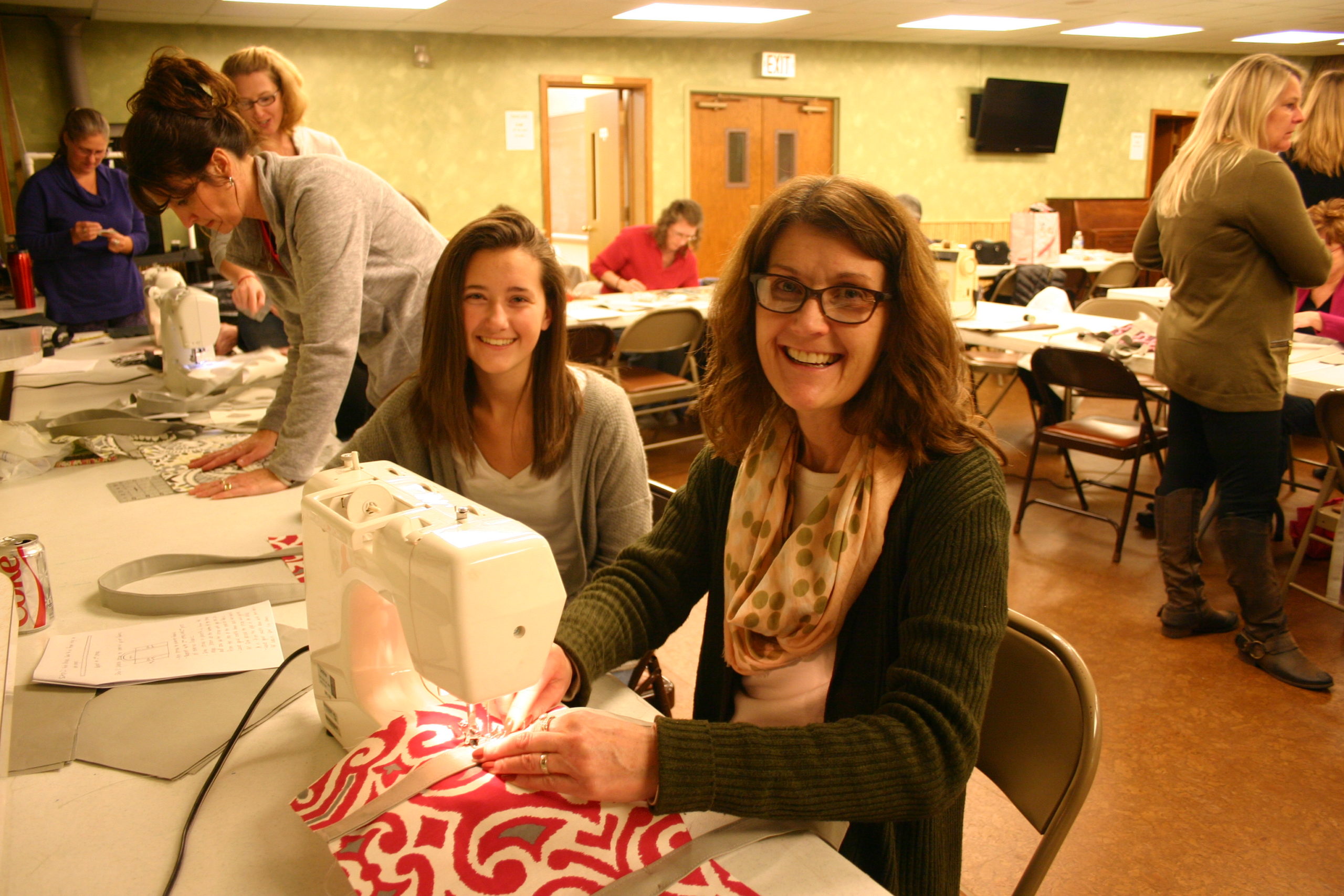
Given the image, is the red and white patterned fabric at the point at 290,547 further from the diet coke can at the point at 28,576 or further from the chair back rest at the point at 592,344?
the chair back rest at the point at 592,344

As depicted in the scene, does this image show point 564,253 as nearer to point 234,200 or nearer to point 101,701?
point 234,200

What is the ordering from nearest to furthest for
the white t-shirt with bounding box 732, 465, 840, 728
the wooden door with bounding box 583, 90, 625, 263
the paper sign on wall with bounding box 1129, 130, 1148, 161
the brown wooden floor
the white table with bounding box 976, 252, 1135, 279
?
the white t-shirt with bounding box 732, 465, 840, 728 → the brown wooden floor → the white table with bounding box 976, 252, 1135, 279 → the wooden door with bounding box 583, 90, 625, 263 → the paper sign on wall with bounding box 1129, 130, 1148, 161

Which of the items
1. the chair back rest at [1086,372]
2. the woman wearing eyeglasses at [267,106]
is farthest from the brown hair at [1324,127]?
the woman wearing eyeglasses at [267,106]

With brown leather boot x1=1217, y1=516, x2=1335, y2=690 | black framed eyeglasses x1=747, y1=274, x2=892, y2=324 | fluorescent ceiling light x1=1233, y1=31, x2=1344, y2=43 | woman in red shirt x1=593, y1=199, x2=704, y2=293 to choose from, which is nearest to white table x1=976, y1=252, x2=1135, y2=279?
woman in red shirt x1=593, y1=199, x2=704, y2=293

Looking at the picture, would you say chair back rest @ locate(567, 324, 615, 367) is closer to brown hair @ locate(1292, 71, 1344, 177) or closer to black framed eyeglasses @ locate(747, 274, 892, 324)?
brown hair @ locate(1292, 71, 1344, 177)

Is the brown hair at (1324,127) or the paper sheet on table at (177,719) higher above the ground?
the brown hair at (1324,127)

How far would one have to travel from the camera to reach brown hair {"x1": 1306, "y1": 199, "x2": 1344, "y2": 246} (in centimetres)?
325

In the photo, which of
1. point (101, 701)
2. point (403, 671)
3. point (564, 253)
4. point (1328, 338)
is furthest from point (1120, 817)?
point (564, 253)

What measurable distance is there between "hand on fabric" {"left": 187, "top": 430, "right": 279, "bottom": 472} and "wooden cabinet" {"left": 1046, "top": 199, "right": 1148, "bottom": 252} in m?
9.37

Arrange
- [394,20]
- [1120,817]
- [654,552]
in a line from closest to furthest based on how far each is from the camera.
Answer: [654,552] < [1120,817] < [394,20]

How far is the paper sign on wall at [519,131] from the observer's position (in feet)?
24.1

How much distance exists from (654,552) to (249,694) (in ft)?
1.77

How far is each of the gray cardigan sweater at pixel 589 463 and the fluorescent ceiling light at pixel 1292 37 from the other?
9944 millimetres

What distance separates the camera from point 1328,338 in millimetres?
3316
